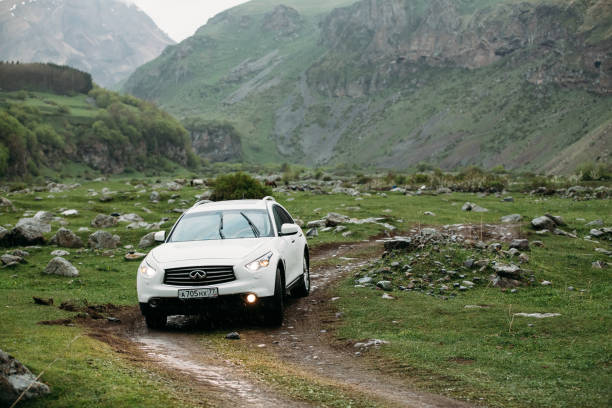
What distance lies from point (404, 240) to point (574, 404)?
10351 mm

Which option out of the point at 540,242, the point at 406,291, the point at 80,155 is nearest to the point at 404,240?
the point at 406,291

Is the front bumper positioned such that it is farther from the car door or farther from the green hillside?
the green hillside

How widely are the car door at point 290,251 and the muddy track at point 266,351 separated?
839 millimetres

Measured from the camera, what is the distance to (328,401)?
612 centimetres

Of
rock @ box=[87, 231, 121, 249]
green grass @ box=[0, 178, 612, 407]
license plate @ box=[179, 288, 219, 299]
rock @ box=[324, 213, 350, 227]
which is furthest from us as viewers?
rock @ box=[324, 213, 350, 227]

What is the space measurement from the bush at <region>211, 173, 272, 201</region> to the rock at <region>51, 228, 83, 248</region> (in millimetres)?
10763

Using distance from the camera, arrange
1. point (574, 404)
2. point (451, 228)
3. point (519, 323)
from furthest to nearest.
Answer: point (451, 228) → point (519, 323) → point (574, 404)

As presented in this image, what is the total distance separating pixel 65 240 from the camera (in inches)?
834

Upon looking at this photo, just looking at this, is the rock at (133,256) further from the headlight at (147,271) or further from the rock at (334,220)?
the headlight at (147,271)

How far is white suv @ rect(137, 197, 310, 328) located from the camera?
9578 millimetres

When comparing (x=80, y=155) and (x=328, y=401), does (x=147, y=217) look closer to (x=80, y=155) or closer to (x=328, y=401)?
(x=328, y=401)

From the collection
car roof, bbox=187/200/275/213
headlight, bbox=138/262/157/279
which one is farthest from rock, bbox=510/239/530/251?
headlight, bbox=138/262/157/279

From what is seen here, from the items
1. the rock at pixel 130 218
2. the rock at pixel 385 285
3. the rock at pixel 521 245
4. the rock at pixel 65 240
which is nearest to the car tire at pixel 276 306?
the rock at pixel 385 285

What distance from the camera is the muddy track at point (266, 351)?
632 cm
